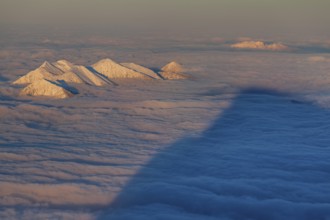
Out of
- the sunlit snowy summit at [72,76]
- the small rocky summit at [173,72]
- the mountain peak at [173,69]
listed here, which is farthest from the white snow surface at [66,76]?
the mountain peak at [173,69]

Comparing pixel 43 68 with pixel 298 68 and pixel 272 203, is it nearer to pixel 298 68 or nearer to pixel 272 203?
pixel 298 68

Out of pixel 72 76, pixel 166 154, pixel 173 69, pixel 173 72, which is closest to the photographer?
pixel 166 154

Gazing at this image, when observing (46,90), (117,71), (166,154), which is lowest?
(166,154)

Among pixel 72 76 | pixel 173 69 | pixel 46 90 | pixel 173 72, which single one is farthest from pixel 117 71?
pixel 46 90

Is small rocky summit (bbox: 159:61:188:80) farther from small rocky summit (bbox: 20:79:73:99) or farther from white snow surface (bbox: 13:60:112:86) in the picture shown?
small rocky summit (bbox: 20:79:73:99)

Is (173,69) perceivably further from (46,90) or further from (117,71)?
(46,90)
